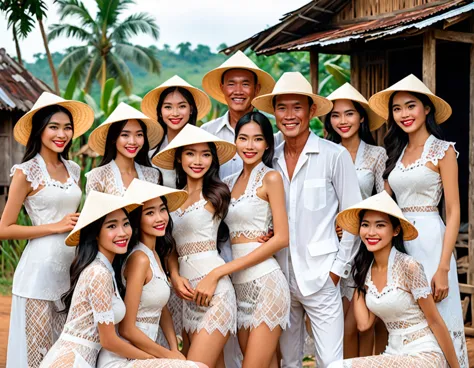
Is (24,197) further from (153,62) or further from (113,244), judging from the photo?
(153,62)

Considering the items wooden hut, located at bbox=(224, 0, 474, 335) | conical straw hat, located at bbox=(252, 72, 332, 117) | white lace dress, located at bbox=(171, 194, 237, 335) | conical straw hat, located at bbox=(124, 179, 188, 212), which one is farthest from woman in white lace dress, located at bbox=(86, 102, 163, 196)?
wooden hut, located at bbox=(224, 0, 474, 335)

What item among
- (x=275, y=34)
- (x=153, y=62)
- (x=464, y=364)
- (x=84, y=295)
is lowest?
(x=464, y=364)

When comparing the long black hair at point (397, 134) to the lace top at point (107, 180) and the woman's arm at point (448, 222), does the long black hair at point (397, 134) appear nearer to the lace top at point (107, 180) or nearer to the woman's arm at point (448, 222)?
the woman's arm at point (448, 222)

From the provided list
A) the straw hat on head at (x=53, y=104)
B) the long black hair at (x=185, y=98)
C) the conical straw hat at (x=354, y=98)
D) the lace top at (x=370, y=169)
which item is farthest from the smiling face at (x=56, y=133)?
the lace top at (x=370, y=169)

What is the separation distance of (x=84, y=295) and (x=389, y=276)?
1944 millimetres

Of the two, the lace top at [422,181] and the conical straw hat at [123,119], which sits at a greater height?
the conical straw hat at [123,119]

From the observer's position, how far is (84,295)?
4199 mm

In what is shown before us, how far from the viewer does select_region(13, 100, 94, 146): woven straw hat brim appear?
5.09m

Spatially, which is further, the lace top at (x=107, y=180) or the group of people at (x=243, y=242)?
the lace top at (x=107, y=180)

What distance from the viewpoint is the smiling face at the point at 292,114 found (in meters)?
5.02

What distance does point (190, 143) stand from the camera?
15.9ft

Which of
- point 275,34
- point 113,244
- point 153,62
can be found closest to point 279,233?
point 113,244

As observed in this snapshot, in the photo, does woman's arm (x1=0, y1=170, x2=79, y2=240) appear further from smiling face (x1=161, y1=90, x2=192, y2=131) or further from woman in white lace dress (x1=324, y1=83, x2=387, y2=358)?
woman in white lace dress (x1=324, y1=83, x2=387, y2=358)

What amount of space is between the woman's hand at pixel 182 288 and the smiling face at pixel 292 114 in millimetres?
1239
